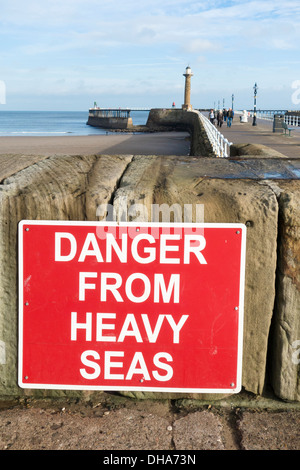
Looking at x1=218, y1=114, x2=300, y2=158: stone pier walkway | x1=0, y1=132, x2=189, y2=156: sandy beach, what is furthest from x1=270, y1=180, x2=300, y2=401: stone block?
x1=0, y1=132, x2=189, y2=156: sandy beach

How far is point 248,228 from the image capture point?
2215 mm

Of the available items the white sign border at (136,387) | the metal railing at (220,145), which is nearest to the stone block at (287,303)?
the white sign border at (136,387)

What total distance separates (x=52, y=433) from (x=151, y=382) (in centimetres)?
49

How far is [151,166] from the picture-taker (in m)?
2.65

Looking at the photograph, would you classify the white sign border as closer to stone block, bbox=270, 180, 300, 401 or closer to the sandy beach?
stone block, bbox=270, 180, 300, 401

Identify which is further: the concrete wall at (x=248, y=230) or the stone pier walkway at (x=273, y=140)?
the stone pier walkway at (x=273, y=140)

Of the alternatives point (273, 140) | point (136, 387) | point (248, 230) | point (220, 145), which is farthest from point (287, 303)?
point (273, 140)

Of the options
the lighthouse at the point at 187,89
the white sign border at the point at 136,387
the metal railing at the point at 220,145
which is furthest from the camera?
the lighthouse at the point at 187,89

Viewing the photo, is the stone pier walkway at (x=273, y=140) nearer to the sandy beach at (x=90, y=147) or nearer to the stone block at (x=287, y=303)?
the sandy beach at (x=90, y=147)

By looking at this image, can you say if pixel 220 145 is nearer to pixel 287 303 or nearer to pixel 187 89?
pixel 287 303

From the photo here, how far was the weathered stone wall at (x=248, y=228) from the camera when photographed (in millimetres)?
2211

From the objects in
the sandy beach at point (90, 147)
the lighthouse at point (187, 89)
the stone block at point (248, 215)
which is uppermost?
the lighthouse at point (187, 89)
